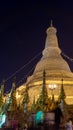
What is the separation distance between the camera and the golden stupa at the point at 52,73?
149 ft

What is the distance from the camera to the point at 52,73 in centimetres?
4812

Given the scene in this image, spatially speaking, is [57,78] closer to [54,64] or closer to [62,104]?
[54,64]

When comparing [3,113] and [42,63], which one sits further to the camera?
[42,63]

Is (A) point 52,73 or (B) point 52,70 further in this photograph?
(B) point 52,70

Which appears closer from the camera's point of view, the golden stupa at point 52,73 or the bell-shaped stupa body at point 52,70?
the golden stupa at point 52,73

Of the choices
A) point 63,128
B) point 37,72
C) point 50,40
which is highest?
point 50,40

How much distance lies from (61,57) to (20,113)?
19.2m

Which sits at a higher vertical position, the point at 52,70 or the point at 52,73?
the point at 52,70

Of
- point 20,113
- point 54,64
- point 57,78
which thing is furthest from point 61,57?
point 20,113

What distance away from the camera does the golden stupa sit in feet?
149

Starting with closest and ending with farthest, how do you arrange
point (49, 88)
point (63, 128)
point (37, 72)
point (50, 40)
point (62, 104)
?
1. point (63, 128)
2. point (62, 104)
3. point (49, 88)
4. point (37, 72)
5. point (50, 40)

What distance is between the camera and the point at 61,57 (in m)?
52.2

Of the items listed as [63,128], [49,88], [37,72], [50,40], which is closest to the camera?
[63,128]

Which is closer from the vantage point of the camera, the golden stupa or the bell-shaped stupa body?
the golden stupa
